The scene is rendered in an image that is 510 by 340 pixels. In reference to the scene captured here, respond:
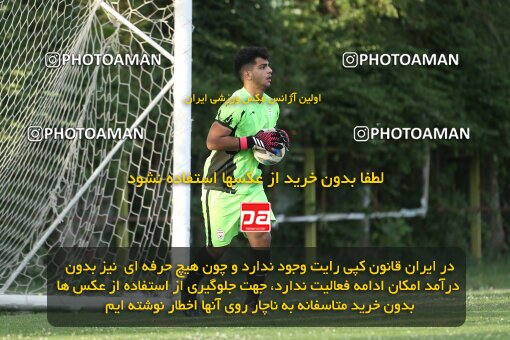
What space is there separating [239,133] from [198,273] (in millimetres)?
1144

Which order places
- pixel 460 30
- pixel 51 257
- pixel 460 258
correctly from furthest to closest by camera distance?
pixel 460 258
pixel 460 30
pixel 51 257

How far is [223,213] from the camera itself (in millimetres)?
9469

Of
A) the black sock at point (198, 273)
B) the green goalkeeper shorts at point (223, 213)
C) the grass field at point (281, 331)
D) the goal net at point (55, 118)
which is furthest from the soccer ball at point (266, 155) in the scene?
the goal net at point (55, 118)

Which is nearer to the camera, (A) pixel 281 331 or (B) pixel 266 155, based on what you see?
(A) pixel 281 331

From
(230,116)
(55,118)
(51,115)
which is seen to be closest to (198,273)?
(230,116)

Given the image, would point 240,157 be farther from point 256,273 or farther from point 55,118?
point 55,118

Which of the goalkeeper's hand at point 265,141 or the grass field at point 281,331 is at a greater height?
the goalkeeper's hand at point 265,141

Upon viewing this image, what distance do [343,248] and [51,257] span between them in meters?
6.07

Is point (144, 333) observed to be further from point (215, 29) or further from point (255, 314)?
point (215, 29)

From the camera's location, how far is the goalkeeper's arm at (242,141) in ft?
30.6

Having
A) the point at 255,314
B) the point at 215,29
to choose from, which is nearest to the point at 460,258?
the point at 215,29

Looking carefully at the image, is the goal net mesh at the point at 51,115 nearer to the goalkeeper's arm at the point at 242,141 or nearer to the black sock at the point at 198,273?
the black sock at the point at 198,273

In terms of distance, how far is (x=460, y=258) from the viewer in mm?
20156

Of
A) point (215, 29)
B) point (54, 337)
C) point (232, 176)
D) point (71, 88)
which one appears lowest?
point (54, 337)
